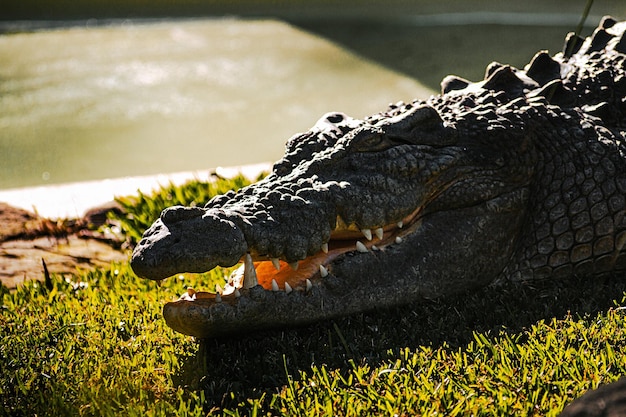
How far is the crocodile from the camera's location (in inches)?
118

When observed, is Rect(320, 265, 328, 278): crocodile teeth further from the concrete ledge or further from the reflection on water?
the reflection on water

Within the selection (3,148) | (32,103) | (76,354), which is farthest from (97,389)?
(32,103)

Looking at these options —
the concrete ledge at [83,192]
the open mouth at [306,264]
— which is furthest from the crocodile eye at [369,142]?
the concrete ledge at [83,192]

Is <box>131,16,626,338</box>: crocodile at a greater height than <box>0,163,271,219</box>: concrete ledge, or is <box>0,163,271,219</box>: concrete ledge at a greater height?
<box>131,16,626,338</box>: crocodile

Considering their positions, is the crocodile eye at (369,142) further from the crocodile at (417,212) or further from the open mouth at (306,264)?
the open mouth at (306,264)

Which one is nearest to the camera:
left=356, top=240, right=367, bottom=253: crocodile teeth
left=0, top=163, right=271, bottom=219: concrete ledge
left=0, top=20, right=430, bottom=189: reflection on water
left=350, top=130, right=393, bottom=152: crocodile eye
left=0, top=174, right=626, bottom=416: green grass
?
left=0, top=174, right=626, bottom=416: green grass

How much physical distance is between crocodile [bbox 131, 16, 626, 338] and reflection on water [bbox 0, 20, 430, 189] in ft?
12.9

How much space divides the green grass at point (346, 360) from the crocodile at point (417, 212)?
122 mm

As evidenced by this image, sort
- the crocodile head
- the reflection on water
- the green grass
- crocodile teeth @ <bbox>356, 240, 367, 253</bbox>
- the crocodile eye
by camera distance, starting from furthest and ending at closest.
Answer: the reflection on water → the crocodile eye → crocodile teeth @ <bbox>356, 240, 367, 253</bbox> → the crocodile head → the green grass

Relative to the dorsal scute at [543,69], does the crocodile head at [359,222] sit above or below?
below

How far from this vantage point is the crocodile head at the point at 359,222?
9.67 ft

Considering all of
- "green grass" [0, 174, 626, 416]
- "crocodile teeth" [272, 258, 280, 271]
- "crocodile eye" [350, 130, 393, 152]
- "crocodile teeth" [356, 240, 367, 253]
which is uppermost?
"crocodile eye" [350, 130, 393, 152]

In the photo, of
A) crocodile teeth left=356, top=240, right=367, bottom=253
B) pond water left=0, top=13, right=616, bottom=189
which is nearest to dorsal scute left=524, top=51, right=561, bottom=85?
crocodile teeth left=356, top=240, right=367, bottom=253

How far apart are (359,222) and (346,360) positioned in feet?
1.76
